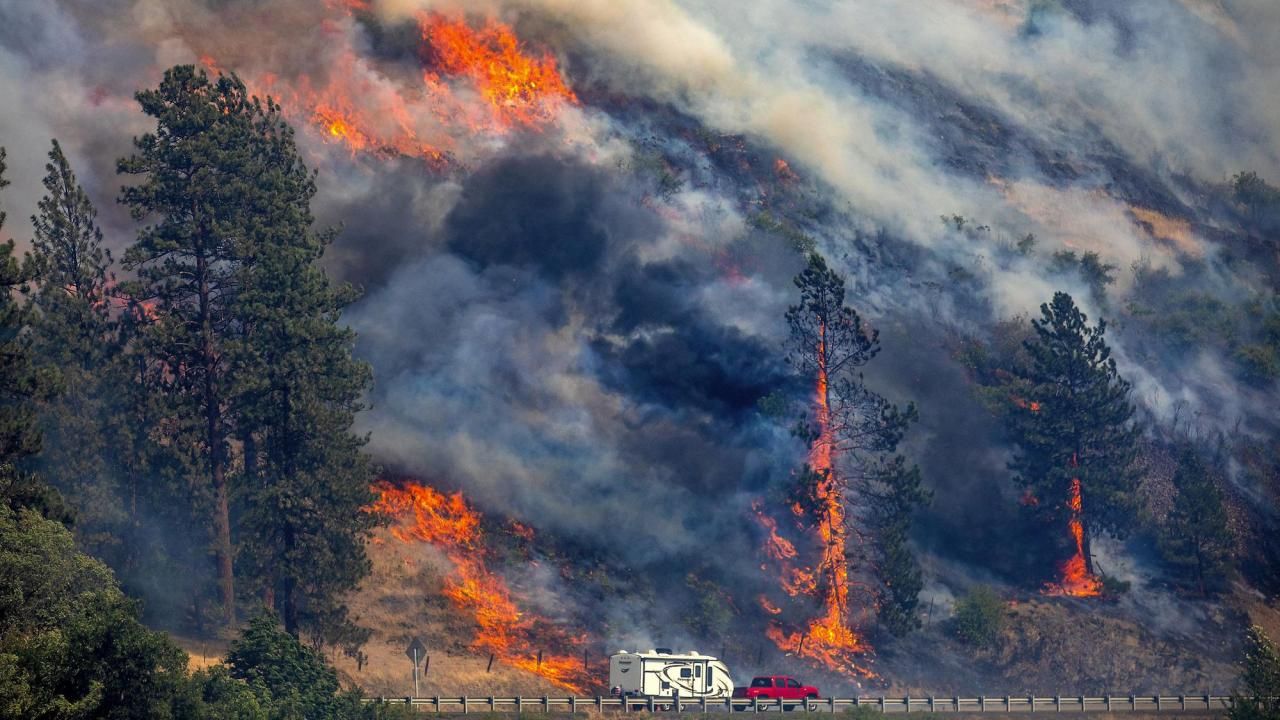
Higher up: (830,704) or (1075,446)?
(1075,446)

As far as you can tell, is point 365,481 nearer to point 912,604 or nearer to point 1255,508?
point 912,604

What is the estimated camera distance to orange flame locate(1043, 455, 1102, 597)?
87.0 meters

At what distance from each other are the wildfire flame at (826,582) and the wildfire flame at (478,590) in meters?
11.8

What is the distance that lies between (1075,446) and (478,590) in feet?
114

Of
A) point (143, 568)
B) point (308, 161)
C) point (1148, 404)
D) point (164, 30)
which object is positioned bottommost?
point (143, 568)

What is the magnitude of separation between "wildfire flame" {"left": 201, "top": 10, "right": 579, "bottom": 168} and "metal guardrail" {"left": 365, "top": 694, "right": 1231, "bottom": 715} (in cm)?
4414

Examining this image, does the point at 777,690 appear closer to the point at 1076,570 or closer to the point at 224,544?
the point at 1076,570

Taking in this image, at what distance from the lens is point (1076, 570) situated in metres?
88.0

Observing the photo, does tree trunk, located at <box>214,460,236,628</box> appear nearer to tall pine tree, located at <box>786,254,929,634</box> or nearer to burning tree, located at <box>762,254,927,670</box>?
burning tree, located at <box>762,254,927,670</box>

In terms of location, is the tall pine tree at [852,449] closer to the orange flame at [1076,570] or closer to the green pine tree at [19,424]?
the orange flame at [1076,570]

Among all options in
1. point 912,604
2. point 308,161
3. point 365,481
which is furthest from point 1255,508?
point 308,161

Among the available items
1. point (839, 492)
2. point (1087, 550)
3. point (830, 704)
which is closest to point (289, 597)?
point (830, 704)

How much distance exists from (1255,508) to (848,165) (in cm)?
3755

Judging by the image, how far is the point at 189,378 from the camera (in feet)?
235
